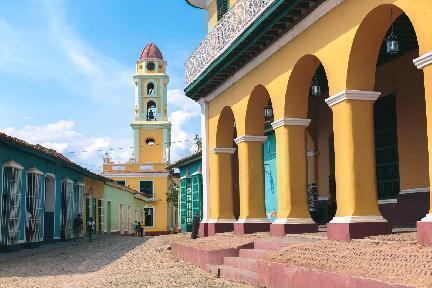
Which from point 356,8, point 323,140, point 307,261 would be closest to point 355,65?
point 356,8

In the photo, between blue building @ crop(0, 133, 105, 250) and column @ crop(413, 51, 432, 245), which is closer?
column @ crop(413, 51, 432, 245)

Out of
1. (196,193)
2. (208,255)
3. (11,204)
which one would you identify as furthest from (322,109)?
(196,193)

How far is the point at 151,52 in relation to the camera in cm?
5475

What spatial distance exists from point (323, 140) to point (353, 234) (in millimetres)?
6495

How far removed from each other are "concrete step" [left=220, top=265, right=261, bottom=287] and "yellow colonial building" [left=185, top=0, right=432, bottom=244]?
1259 millimetres

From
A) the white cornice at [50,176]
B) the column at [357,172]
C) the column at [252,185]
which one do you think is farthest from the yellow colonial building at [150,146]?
the column at [357,172]

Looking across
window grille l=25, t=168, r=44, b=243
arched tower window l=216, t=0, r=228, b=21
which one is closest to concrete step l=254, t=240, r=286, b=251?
arched tower window l=216, t=0, r=228, b=21

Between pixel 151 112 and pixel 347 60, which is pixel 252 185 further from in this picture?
pixel 151 112

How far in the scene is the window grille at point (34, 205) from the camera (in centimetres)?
1983

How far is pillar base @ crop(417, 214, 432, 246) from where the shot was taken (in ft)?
22.3

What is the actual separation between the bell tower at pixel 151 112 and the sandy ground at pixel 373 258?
149 feet

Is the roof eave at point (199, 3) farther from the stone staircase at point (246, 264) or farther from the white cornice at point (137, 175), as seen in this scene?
the white cornice at point (137, 175)

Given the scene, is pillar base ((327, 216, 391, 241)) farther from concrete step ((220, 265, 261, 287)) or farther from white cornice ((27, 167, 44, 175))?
white cornice ((27, 167, 44, 175))

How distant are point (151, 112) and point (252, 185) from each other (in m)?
41.9
